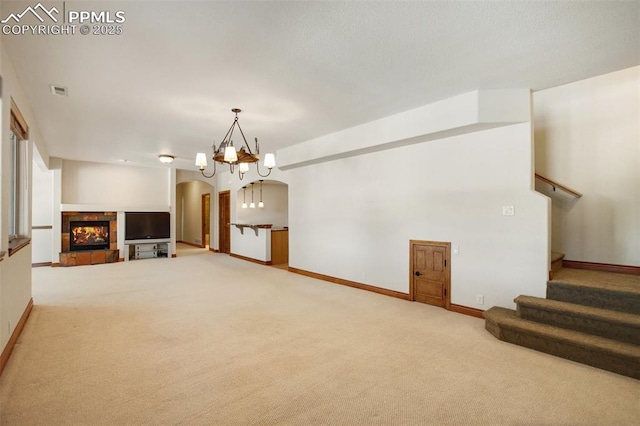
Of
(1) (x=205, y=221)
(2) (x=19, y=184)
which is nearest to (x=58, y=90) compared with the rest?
(2) (x=19, y=184)

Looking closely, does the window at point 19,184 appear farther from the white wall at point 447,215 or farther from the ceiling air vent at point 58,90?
the white wall at point 447,215

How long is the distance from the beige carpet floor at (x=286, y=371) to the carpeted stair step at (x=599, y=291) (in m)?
0.86

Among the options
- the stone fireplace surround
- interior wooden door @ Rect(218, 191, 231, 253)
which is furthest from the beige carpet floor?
interior wooden door @ Rect(218, 191, 231, 253)

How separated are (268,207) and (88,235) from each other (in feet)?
17.1

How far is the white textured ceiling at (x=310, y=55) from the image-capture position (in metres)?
2.26

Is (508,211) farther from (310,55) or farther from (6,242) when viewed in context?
(6,242)

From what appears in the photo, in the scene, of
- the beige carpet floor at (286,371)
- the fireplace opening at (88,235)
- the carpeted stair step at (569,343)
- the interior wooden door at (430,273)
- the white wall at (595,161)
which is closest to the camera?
the beige carpet floor at (286,371)

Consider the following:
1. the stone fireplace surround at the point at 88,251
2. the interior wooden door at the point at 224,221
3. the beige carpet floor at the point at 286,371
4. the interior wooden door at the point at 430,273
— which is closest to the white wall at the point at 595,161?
the interior wooden door at the point at 430,273

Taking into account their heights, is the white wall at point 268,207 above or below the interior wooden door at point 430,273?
above

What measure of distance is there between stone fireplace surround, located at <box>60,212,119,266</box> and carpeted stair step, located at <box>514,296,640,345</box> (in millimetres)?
9792

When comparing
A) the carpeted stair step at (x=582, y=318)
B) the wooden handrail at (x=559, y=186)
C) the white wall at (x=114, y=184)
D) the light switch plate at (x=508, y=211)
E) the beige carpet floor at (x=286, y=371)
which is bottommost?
the beige carpet floor at (x=286, y=371)

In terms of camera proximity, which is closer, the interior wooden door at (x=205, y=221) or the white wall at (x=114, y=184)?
the white wall at (x=114, y=184)

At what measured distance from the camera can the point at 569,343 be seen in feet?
9.45

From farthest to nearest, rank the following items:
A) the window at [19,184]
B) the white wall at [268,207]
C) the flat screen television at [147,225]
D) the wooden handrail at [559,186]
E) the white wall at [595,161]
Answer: the white wall at [268,207]
the flat screen television at [147,225]
the wooden handrail at [559,186]
the white wall at [595,161]
the window at [19,184]
